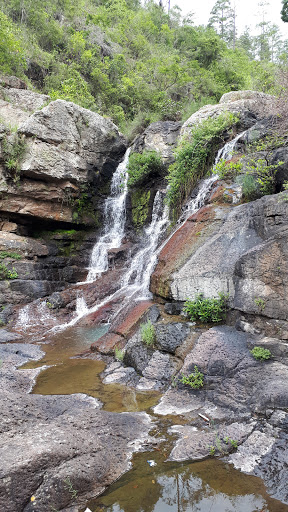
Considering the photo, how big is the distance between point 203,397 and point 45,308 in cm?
863

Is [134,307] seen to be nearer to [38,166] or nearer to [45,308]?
[45,308]

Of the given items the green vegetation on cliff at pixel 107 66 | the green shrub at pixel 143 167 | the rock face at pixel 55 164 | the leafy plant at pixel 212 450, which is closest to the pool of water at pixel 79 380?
the leafy plant at pixel 212 450

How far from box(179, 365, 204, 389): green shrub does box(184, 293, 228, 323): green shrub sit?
132 centimetres

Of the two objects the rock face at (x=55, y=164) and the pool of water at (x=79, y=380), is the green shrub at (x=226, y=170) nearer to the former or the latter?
the pool of water at (x=79, y=380)

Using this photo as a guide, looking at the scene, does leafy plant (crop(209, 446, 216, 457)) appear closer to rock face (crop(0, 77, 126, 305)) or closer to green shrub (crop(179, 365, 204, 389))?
green shrub (crop(179, 365, 204, 389))

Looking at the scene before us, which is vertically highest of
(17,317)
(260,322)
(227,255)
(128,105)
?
(128,105)

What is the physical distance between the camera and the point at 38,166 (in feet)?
45.4

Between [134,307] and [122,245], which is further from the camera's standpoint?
[122,245]

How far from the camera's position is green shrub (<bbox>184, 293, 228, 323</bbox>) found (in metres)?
6.50

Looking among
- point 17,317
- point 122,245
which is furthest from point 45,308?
point 122,245

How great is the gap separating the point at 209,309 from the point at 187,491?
3.68 m

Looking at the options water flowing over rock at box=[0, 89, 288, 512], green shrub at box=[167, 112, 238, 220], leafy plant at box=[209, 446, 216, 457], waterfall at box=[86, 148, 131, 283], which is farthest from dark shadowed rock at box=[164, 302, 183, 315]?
waterfall at box=[86, 148, 131, 283]

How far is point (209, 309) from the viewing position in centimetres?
657

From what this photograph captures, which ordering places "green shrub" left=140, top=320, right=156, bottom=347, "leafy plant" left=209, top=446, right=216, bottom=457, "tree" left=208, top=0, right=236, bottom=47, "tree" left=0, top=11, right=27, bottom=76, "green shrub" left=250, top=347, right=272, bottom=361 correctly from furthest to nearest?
"tree" left=208, top=0, right=236, bottom=47 → "tree" left=0, top=11, right=27, bottom=76 → "green shrub" left=140, top=320, right=156, bottom=347 → "green shrub" left=250, top=347, right=272, bottom=361 → "leafy plant" left=209, top=446, right=216, bottom=457
